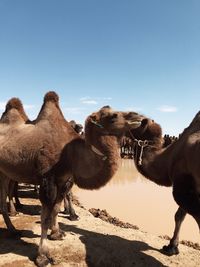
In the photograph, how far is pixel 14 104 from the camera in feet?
23.9

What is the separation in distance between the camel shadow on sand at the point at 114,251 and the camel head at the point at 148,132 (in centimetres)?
202

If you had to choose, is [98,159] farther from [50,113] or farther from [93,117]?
[50,113]

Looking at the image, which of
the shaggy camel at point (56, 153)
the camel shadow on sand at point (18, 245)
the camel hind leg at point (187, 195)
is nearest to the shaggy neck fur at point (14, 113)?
the shaggy camel at point (56, 153)

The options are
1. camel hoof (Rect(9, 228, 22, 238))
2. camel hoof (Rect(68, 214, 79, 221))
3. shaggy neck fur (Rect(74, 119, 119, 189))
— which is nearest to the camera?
shaggy neck fur (Rect(74, 119, 119, 189))

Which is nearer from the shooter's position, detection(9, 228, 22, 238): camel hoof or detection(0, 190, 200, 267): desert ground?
detection(0, 190, 200, 267): desert ground

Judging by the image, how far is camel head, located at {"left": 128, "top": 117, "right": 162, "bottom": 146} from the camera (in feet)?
22.0

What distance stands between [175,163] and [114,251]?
1.89 metres

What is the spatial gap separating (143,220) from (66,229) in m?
3.78

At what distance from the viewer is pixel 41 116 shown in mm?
6484

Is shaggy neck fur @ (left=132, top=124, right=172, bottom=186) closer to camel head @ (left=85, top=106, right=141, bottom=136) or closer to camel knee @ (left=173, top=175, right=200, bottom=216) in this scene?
camel knee @ (left=173, top=175, right=200, bottom=216)

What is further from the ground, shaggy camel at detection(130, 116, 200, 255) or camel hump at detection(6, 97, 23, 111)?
camel hump at detection(6, 97, 23, 111)

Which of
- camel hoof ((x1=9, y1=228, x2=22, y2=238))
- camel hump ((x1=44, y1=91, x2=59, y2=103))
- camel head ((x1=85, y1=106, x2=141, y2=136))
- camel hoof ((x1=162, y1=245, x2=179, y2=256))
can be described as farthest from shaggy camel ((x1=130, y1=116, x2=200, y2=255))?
camel hoof ((x1=9, y1=228, x2=22, y2=238))

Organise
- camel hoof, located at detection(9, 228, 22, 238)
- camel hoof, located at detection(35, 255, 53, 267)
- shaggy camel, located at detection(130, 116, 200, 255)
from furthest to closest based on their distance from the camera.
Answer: camel hoof, located at detection(9, 228, 22, 238) < shaggy camel, located at detection(130, 116, 200, 255) < camel hoof, located at detection(35, 255, 53, 267)

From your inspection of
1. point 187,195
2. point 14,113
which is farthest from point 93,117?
point 14,113
